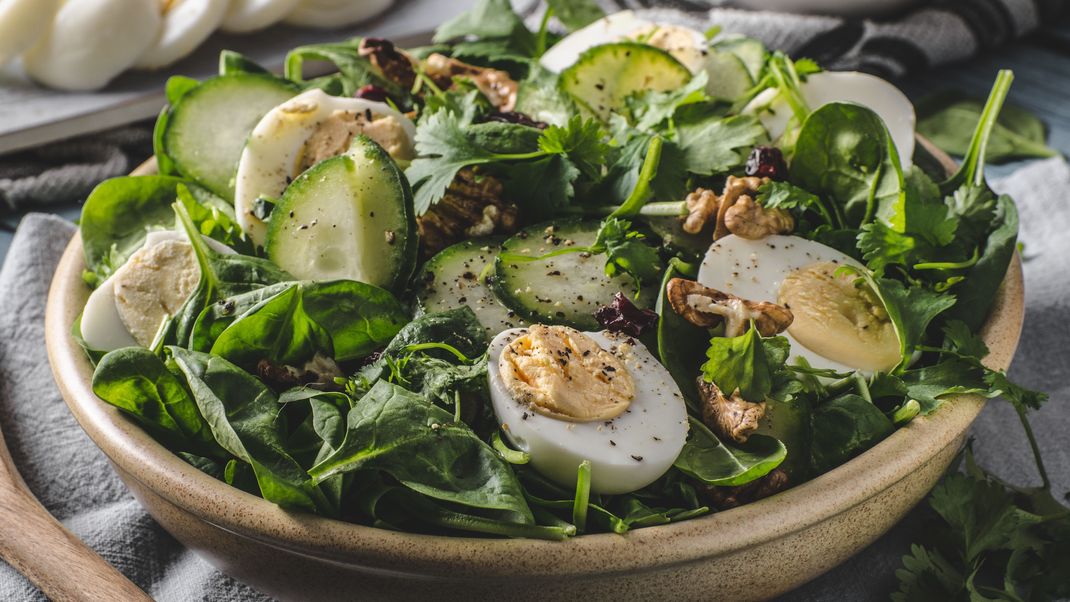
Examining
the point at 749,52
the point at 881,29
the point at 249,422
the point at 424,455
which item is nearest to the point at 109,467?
the point at 249,422

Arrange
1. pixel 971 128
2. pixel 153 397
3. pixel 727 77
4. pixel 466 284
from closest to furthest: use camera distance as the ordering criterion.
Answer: pixel 153 397
pixel 466 284
pixel 727 77
pixel 971 128

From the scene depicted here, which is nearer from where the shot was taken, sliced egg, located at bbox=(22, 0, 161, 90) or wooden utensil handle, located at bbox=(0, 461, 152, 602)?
wooden utensil handle, located at bbox=(0, 461, 152, 602)

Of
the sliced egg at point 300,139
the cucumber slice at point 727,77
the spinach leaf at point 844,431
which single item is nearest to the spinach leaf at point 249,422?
the sliced egg at point 300,139

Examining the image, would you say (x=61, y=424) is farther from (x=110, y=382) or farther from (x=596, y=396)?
(x=596, y=396)

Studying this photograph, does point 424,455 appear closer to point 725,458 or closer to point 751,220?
point 725,458

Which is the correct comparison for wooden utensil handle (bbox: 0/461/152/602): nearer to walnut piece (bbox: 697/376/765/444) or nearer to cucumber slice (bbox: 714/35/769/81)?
walnut piece (bbox: 697/376/765/444)

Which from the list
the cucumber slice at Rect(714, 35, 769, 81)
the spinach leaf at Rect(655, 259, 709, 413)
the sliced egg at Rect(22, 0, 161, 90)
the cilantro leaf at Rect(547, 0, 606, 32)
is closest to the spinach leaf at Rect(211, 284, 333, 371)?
the spinach leaf at Rect(655, 259, 709, 413)
